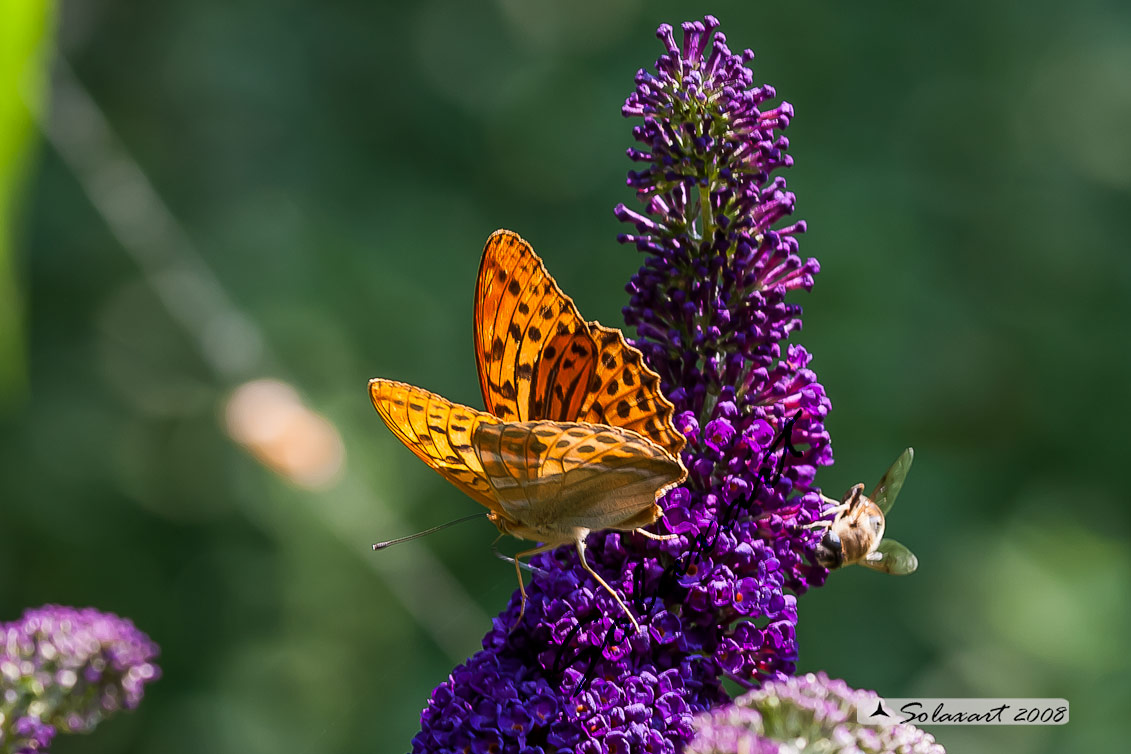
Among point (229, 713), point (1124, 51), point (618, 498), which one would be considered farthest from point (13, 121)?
point (1124, 51)

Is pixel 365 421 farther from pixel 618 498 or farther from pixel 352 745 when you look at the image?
pixel 618 498

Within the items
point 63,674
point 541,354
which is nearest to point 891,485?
point 541,354

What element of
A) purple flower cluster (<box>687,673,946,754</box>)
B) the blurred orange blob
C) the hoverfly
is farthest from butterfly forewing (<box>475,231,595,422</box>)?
the blurred orange blob

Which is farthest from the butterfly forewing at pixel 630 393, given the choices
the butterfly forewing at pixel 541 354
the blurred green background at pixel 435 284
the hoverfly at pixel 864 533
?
the blurred green background at pixel 435 284

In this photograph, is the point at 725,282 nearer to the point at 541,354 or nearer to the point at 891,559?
the point at 541,354

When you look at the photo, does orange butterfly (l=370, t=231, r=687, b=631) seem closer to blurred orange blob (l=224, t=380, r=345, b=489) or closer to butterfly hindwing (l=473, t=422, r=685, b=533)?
butterfly hindwing (l=473, t=422, r=685, b=533)

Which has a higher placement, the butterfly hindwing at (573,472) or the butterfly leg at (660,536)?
the butterfly hindwing at (573,472)

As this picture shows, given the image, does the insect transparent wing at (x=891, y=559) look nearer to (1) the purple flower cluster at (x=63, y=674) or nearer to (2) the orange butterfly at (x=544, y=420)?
(2) the orange butterfly at (x=544, y=420)
